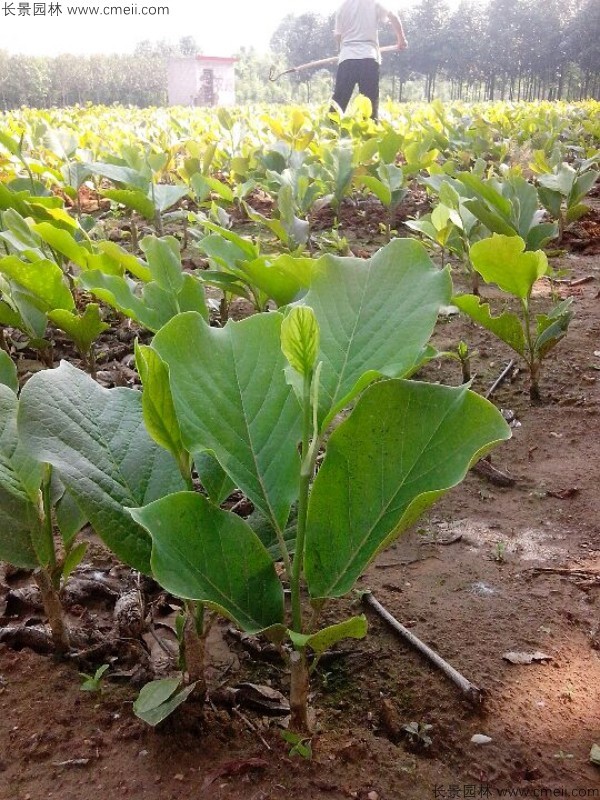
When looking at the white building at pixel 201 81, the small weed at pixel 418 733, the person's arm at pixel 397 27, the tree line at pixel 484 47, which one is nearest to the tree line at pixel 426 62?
the tree line at pixel 484 47

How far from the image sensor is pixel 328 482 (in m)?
0.83

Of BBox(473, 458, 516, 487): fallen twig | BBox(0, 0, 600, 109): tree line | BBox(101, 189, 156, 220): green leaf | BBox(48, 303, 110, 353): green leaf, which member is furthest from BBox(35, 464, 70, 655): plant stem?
BBox(0, 0, 600, 109): tree line

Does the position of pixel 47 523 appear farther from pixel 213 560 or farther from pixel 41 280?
pixel 41 280

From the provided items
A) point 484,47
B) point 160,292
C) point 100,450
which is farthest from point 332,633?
point 484,47

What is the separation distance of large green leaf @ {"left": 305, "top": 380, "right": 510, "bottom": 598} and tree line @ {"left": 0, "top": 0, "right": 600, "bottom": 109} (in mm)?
36549

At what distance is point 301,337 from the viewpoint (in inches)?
27.8

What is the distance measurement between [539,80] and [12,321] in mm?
47511

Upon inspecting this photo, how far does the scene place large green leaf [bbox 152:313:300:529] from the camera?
0.85 meters

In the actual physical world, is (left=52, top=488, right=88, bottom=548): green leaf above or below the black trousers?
below

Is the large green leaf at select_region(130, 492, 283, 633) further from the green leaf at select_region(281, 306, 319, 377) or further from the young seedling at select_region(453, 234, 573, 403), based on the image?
the young seedling at select_region(453, 234, 573, 403)

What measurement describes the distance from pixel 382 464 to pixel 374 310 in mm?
223

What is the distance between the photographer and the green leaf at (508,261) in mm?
1606

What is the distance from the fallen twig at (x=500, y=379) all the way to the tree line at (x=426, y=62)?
35636 mm

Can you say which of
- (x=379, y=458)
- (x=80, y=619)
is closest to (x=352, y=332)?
(x=379, y=458)
